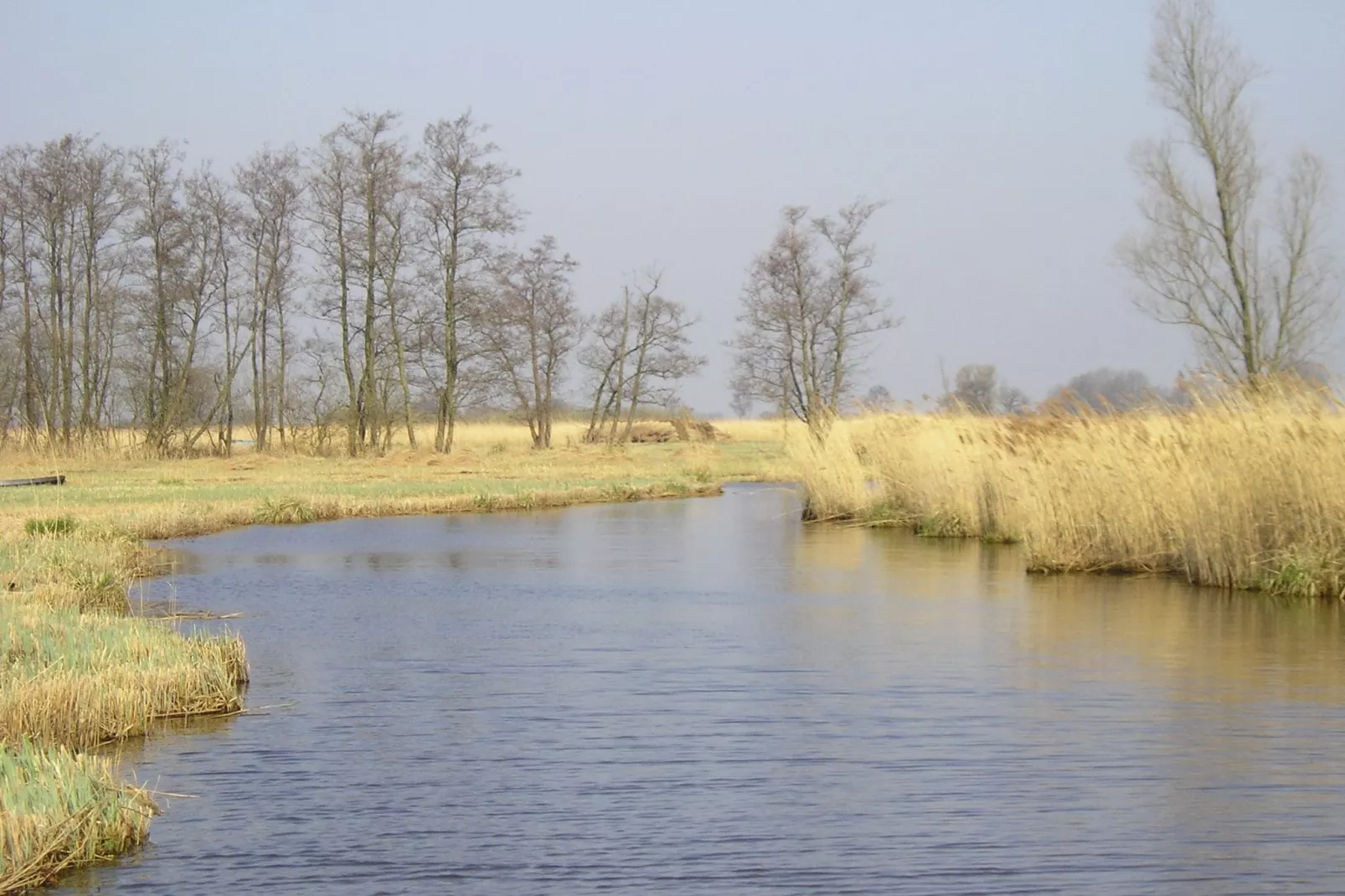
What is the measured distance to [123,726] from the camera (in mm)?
8195

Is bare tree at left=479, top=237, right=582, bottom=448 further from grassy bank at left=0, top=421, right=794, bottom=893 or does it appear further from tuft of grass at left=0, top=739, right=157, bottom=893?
tuft of grass at left=0, top=739, right=157, bottom=893

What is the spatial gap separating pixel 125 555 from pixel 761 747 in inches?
427

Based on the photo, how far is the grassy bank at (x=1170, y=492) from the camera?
45.2 feet

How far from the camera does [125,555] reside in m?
16.3

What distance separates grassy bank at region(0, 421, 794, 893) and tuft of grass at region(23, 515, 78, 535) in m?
0.03

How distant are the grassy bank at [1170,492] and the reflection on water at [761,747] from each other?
71 cm

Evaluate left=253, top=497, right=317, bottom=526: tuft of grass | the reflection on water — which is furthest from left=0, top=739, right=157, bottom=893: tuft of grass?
left=253, top=497, right=317, bottom=526: tuft of grass

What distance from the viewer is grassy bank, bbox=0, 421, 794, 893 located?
6.09 meters

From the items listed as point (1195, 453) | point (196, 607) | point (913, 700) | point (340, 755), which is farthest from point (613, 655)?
point (1195, 453)

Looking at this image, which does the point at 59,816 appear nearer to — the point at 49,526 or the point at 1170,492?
the point at 1170,492

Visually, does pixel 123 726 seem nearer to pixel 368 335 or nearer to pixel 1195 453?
pixel 1195 453

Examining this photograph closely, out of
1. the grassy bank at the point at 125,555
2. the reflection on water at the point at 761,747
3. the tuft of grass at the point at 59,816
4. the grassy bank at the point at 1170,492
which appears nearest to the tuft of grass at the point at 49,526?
the grassy bank at the point at 125,555

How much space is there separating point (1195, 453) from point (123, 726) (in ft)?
37.0

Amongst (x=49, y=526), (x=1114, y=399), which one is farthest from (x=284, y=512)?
(x=1114, y=399)
